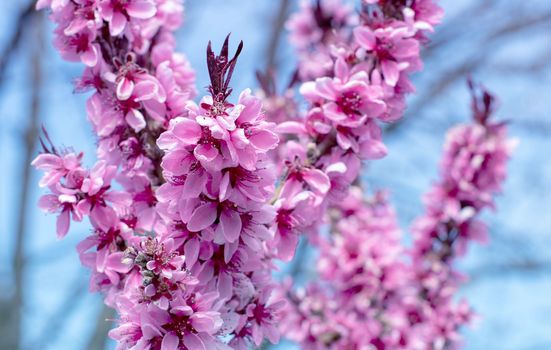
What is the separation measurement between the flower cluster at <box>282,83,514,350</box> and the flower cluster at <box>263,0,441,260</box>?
2.63ft

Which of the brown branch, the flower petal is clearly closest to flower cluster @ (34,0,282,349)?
the flower petal

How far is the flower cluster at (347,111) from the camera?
195 cm

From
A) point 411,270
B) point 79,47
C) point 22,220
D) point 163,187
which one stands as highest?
point 79,47

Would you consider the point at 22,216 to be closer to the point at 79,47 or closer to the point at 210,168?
the point at 79,47

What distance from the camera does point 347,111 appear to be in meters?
2.03

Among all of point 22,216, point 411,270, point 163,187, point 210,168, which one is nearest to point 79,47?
point 163,187

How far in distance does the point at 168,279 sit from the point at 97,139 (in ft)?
2.26

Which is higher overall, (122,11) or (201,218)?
(122,11)

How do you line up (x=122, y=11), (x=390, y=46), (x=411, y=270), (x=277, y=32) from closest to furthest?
(x=122, y=11) < (x=390, y=46) < (x=411, y=270) < (x=277, y=32)

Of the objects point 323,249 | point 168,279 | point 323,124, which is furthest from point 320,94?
point 323,249

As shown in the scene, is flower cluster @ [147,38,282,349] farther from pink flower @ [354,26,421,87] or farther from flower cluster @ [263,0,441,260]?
pink flower @ [354,26,421,87]

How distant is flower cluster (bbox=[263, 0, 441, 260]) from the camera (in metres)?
1.95

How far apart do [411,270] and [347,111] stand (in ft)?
4.50

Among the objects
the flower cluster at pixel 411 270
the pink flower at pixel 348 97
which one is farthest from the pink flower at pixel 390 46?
the flower cluster at pixel 411 270
